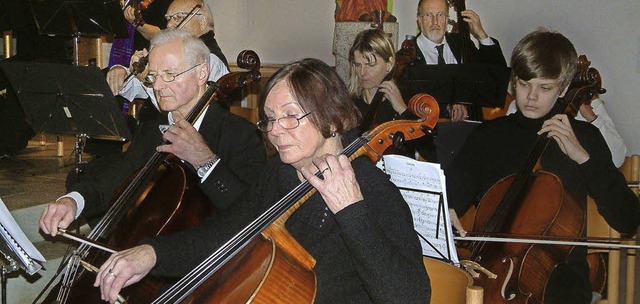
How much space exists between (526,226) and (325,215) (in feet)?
2.76

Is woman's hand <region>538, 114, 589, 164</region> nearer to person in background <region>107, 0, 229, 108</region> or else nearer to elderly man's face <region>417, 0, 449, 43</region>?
person in background <region>107, 0, 229, 108</region>

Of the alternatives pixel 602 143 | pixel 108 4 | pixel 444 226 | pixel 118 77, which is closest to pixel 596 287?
pixel 602 143

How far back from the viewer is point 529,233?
2.45 metres

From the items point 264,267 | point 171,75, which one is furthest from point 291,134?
point 171,75

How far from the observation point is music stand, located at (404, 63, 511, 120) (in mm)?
3725

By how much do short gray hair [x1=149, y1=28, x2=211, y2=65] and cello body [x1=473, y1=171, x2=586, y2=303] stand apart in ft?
3.80

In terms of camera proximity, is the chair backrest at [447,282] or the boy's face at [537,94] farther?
the boy's face at [537,94]

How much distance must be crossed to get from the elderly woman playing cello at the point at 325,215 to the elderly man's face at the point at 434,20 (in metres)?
2.63

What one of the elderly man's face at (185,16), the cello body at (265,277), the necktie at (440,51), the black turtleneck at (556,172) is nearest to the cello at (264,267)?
the cello body at (265,277)

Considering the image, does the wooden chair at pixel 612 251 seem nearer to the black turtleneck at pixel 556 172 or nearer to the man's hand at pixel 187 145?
the black turtleneck at pixel 556 172

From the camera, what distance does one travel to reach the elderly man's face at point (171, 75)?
280 cm

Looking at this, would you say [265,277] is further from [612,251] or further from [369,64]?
[369,64]

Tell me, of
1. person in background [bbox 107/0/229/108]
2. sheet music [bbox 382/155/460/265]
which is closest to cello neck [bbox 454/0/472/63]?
person in background [bbox 107/0/229/108]

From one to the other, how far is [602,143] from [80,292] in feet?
5.99
